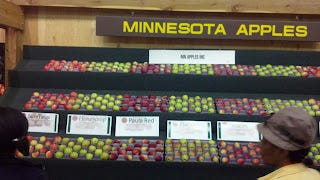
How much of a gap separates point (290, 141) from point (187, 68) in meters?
3.34

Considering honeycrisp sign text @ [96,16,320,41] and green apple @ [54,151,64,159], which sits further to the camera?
honeycrisp sign text @ [96,16,320,41]

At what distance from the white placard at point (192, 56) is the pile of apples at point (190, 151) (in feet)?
3.83

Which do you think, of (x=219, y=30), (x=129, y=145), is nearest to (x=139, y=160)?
(x=129, y=145)

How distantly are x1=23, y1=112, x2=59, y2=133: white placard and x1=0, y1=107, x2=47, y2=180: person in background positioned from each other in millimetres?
2682

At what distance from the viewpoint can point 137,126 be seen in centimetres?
443

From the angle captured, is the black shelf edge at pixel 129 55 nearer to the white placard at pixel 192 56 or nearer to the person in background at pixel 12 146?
the white placard at pixel 192 56

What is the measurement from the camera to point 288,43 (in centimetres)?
520

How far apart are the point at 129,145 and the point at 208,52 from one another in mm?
1631

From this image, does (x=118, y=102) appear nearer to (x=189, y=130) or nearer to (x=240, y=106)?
(x=189, y=130)

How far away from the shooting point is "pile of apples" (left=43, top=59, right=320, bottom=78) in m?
4.81

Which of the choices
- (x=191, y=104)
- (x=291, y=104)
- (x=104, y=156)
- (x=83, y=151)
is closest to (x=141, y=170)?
(x=104, y=156)

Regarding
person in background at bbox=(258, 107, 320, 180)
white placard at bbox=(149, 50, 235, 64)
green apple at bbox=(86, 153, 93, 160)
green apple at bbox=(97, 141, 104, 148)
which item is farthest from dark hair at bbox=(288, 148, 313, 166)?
white placard at bbox=(149, 50, 235, 64)

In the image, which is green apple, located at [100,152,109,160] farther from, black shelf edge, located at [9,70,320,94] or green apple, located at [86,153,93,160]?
black shelf edge, located at [9,70,320,94]

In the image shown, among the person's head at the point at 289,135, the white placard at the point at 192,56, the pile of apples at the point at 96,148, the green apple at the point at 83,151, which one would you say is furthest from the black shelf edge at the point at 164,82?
the person's head at the point at 289,135
